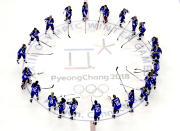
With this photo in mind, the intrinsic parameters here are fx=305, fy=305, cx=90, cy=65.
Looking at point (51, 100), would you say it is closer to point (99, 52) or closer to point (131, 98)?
point (131, 98)

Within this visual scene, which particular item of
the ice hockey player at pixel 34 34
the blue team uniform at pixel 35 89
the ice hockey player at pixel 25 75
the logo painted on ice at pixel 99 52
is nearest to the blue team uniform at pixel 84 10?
the logo painted on ice at pixel 99 52

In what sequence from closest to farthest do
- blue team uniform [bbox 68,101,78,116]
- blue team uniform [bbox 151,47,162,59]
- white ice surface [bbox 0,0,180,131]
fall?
blue team uniform [bbox 68,101,78,116]
white ice surface [bbox 0,0,180,131]
blue team uniform [bbox 151,47,162,59]

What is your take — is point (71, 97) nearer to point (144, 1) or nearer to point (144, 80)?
point (144, 80)

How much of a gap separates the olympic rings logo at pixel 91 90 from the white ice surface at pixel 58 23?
1.26 m

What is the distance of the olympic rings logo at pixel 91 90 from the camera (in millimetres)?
11461

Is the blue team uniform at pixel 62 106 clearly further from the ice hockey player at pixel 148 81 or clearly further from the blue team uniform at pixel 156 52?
the blue team uniform at pixel 156 52

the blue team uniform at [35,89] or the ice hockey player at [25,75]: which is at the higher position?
the ice hockey player at [25,75]

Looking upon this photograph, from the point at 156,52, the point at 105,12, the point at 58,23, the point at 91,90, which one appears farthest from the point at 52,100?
the point at 105,12

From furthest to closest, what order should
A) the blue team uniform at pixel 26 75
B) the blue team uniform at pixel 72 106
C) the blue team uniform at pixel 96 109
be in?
the blue team uniform at pixel 26 75 < the blue team uniform at pixel 72 106 < the blue team uniform at pixel 96 109

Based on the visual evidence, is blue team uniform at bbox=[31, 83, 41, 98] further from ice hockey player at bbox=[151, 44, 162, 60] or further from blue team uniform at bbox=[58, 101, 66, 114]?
ice hockey player at bbox=[151, 44, 162, 60]

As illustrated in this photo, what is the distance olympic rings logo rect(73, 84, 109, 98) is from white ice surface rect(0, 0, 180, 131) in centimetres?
126

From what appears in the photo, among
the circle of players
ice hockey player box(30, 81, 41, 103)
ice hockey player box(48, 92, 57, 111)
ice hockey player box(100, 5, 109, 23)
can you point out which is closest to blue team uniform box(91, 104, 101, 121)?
the circle of players

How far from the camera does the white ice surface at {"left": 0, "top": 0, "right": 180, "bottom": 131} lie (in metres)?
10.5

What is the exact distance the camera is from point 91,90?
11.6m
